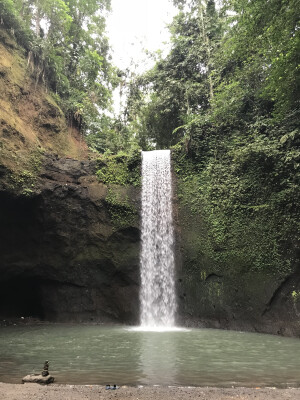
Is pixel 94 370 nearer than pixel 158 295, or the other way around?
pixel 94 370

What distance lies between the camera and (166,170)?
1437 centimetres

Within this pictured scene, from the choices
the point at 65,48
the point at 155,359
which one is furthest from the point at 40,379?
the point at 65,48

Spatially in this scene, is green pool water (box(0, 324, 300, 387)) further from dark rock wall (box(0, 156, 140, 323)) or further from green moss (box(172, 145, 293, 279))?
dark rock wall (box(0, 156, 140, 323))

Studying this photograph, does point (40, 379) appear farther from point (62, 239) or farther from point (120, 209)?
point (120, 209)

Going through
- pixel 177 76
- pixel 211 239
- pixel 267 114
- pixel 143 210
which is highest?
pixel 177 76

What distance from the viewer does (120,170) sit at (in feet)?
47.5

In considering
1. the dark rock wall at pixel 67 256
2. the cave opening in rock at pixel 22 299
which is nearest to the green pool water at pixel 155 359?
the dark rock wall at pixel 67 256

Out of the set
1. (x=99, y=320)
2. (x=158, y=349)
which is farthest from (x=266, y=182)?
(x=99, y=320)

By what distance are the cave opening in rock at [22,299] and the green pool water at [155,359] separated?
462 centimetres

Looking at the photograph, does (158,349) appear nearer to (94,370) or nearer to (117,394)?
(94,370)

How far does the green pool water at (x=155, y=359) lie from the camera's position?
14.7 feet

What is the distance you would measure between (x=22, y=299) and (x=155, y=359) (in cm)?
990

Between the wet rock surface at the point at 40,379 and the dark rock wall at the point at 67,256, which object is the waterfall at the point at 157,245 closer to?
the dark rock wall at the point at 67,256

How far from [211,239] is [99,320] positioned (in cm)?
567
